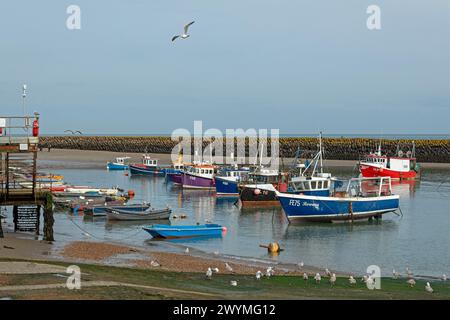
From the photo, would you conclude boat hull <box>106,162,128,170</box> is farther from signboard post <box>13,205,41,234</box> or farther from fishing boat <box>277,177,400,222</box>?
signboard post <box>13,205,41,234</box>

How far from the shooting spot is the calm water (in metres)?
28.3

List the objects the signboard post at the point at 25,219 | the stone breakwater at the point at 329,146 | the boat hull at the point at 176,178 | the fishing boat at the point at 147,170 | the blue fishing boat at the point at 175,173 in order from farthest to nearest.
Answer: the stone breakwater at the point at 329,146
the fishing boat at the point at 147,170
the blue fishing boat at the point at 175,173
the boat hull at the point at 176,178
the signboard post at the point at 25,219

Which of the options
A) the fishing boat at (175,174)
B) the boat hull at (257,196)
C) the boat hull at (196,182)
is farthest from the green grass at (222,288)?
the fishing boat at (175,174)

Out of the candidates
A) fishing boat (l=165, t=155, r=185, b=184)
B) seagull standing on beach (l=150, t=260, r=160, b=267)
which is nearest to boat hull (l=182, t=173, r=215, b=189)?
fishing boat (l=165, t=155, r=185, b=184)

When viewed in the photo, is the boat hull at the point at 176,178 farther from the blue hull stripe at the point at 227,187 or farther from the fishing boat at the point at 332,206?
the fishing boat at the point at 332,206

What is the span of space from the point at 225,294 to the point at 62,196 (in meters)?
33.4

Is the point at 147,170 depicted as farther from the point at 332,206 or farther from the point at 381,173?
the point at 332,206

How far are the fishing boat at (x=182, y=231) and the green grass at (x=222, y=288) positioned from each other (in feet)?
36.6

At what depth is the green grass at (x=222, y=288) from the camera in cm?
1428

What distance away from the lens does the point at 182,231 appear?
32.5m

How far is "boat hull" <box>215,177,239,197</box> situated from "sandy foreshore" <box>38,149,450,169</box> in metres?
37.6

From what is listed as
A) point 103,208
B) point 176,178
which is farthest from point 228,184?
point 103,208

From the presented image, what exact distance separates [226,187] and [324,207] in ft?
61.2

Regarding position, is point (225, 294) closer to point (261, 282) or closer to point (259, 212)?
point (261, 282)
